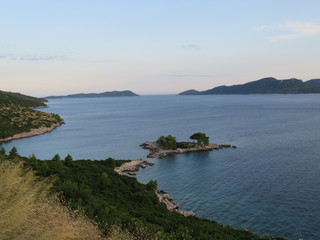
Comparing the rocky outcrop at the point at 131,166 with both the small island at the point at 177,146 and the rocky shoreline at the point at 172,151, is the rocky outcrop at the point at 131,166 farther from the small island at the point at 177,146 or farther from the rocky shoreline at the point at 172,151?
the small island at the point at 177,146

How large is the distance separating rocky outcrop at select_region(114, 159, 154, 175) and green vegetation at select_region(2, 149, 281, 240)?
36.1 ft

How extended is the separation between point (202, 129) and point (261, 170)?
64251 mm

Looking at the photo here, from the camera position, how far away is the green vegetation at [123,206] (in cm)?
1810

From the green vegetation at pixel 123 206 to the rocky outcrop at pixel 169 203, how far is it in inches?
88.8

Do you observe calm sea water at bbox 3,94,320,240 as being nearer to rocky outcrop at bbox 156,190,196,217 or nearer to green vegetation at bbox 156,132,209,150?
rocky outcrop at bbox 156,190,196,217

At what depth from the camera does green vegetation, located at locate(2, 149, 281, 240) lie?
59.4ft

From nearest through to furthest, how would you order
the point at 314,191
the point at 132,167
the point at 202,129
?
the point at 314,191
the point at 132,167
the point at 202,129

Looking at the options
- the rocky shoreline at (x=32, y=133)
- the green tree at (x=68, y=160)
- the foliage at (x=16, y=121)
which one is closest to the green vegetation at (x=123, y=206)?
the green tree at (x=68, y=160)

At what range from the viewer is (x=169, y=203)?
140 feet

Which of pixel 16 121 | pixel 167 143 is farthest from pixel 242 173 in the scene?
pixel 16 121

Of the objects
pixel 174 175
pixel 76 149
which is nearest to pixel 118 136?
pixel 76 149

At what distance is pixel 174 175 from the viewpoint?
5956 centimetres

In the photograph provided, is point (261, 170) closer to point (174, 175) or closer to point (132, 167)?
point (174, 175)

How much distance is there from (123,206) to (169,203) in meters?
13.5
